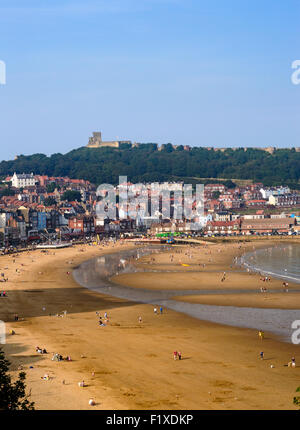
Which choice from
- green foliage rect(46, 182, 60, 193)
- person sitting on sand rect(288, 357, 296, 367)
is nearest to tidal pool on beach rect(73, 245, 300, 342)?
person sitting on sand rect(288, 357, 296, 367)

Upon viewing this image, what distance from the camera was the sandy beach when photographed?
878 inches

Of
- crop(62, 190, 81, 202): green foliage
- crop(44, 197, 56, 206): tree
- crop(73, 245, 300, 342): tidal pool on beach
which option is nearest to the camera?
crop(73, 245, 300, 342): tidal pool on beach

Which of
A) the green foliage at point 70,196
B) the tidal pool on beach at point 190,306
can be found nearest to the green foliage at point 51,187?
the green foliage at point 70,196

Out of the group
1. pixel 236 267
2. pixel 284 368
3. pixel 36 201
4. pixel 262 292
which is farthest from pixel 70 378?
pixel 36 201

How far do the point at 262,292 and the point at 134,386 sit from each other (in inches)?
1030

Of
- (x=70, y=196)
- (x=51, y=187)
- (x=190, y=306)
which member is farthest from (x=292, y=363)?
(x=51, y=187)

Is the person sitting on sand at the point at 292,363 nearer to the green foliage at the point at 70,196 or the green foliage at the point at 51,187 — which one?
the green foliage at the point at 70,196

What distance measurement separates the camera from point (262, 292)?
1891 inches

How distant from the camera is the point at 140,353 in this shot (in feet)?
94.5

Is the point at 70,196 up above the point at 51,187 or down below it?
below

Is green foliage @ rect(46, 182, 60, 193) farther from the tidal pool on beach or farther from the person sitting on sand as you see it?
the person sitting on sand

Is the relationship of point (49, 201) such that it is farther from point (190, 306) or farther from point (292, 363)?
point (292, 363)

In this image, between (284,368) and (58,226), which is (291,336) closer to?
(284,368)

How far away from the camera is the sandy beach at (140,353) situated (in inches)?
878
